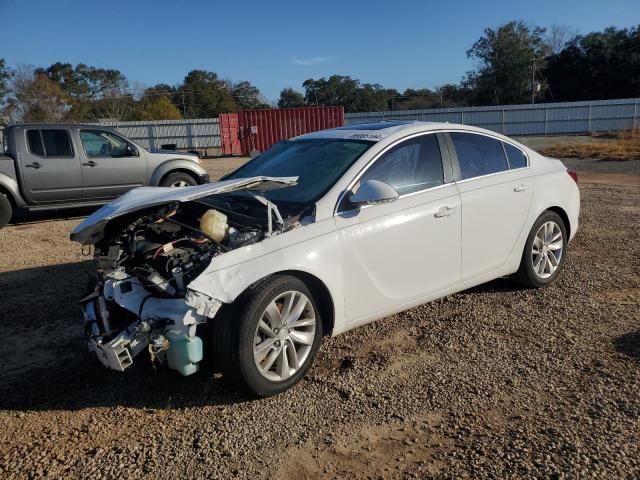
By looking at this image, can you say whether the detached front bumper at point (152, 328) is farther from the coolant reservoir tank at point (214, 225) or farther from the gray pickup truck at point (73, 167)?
the gray pickup truck at point (73, 167)

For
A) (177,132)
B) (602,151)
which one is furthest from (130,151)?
(177,132)

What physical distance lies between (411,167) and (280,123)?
2389cm

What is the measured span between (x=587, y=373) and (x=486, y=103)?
60035 millimetres

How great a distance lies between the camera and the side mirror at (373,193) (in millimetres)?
3582

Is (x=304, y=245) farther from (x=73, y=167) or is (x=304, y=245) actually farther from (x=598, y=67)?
(x=598, y=67)

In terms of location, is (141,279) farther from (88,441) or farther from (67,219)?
(67,219)

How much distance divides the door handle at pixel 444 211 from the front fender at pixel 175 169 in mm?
7185

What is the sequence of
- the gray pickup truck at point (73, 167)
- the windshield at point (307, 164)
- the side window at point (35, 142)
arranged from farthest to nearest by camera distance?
the side window at point (35, 142) → the gray pickup truck at point (73, 167) → the windshield at point (307, 164)

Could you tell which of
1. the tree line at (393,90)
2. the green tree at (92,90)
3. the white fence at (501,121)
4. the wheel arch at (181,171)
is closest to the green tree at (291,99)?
the tree line at (393,90)

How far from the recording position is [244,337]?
3.08 metres

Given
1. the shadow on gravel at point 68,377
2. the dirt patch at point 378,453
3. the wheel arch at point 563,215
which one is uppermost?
the wheel arch at point 563,215

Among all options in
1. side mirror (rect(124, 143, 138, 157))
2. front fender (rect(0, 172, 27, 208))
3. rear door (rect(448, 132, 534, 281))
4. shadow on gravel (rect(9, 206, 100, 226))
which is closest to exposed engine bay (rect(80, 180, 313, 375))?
A: rear door (rect(448, 132, 534, 281))

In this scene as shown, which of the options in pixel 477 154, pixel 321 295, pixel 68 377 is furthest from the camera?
pixel 477 154

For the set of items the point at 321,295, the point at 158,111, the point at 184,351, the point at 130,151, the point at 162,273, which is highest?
the point at 158,111
